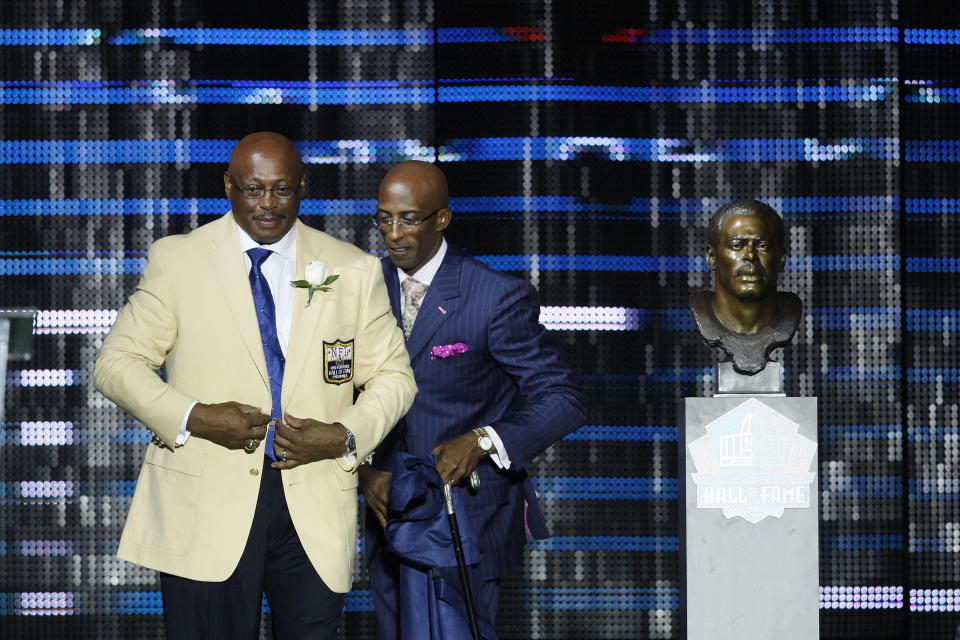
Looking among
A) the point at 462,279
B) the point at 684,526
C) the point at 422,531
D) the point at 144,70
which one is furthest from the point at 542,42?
the point at 422,531

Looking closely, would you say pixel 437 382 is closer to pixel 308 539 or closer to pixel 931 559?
pixel 308 539

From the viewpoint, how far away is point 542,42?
4.77 m

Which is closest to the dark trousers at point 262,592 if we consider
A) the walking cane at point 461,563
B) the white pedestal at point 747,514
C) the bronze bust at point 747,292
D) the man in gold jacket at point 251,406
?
the man in gold jacket at point 251,406

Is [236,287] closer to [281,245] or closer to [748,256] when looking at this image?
[281,245]

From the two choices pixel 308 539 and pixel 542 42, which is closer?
pixel 308 539

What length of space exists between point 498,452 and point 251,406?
801 millimetres

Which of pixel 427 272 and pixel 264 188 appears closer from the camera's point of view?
pixel 264 188

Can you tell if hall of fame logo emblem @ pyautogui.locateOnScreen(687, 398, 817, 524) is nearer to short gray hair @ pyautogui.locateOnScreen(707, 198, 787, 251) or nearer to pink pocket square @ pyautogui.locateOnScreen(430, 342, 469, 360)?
short gray hair @ pyautogui.locateOnScreen(707, 198, 787, 251)

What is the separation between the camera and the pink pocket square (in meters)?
3.08

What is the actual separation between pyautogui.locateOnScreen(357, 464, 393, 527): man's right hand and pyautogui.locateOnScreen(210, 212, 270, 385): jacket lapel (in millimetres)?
507

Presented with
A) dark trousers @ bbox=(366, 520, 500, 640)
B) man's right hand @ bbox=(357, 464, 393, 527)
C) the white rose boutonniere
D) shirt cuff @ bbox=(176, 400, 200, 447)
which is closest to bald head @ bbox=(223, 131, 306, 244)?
the white rose boutonniere

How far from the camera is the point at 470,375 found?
312 cm

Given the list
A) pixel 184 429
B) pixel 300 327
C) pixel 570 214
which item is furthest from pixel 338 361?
pixel 570 214

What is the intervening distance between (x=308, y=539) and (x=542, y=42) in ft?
9.17
